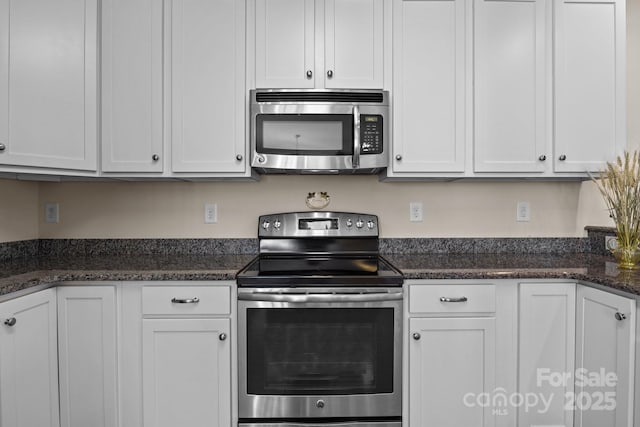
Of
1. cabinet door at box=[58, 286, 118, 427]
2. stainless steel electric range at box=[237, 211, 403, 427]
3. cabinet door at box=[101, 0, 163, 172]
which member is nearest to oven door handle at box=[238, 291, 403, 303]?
stainless steel electric range at box=[237, 211, 403, 427]

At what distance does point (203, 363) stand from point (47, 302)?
697 millimetres

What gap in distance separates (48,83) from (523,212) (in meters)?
2.56

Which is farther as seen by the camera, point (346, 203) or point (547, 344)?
point (346, 203)

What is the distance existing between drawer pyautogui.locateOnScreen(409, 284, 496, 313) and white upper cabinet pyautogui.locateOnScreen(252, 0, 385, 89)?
1.08 meters

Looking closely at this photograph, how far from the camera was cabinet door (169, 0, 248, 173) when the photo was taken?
2.01 m

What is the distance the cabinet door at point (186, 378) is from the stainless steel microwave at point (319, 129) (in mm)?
857

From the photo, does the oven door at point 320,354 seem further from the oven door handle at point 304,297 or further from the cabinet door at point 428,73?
the cabinet door at point 428,73

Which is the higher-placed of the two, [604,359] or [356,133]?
[356,133]

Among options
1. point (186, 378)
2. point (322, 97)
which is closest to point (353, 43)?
point (322, 97)

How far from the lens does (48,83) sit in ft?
5.70

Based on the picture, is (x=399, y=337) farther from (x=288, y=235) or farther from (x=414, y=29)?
(x=414, y=29)

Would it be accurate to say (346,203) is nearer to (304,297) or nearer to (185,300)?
(304,297)

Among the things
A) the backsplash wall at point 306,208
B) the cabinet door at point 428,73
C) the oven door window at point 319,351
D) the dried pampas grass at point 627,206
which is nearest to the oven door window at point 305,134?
the cabinet door at point 428,73

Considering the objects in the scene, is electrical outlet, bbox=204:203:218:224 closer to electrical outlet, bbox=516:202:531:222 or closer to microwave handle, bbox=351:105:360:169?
microwave handle, bbox=351:105:360:169
